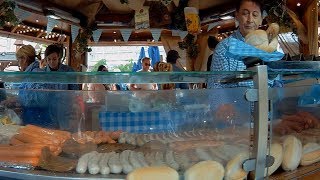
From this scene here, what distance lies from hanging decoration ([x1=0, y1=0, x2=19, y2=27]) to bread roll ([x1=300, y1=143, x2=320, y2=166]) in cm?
459

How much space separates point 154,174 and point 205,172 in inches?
6.5

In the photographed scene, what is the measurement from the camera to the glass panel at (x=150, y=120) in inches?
51.8

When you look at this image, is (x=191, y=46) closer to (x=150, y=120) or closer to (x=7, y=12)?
(x=7, y=12)

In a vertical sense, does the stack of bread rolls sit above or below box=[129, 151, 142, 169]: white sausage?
above

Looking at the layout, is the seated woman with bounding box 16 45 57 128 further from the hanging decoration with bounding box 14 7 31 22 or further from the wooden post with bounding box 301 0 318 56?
the wooden post with bounding box 301 0 318 56

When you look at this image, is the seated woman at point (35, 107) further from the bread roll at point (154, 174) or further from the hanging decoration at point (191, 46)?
the hanging decoration at point (191, 46)

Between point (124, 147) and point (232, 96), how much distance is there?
501 mm

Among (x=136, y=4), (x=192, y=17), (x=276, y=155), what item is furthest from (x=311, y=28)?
(x=276, y=155)

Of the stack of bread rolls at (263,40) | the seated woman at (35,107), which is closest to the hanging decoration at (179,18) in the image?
the seated woman at (35,107)

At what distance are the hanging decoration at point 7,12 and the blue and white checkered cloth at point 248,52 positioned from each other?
4.41m

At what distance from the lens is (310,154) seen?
1471 millimetres

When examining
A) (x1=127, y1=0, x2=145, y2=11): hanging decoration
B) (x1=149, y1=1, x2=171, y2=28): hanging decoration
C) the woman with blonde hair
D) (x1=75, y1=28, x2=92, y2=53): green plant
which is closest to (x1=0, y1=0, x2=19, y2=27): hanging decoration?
the woman with blonde hair

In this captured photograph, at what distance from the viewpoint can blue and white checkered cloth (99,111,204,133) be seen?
1.56m

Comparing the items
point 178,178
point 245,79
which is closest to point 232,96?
Answer: point 245,79
